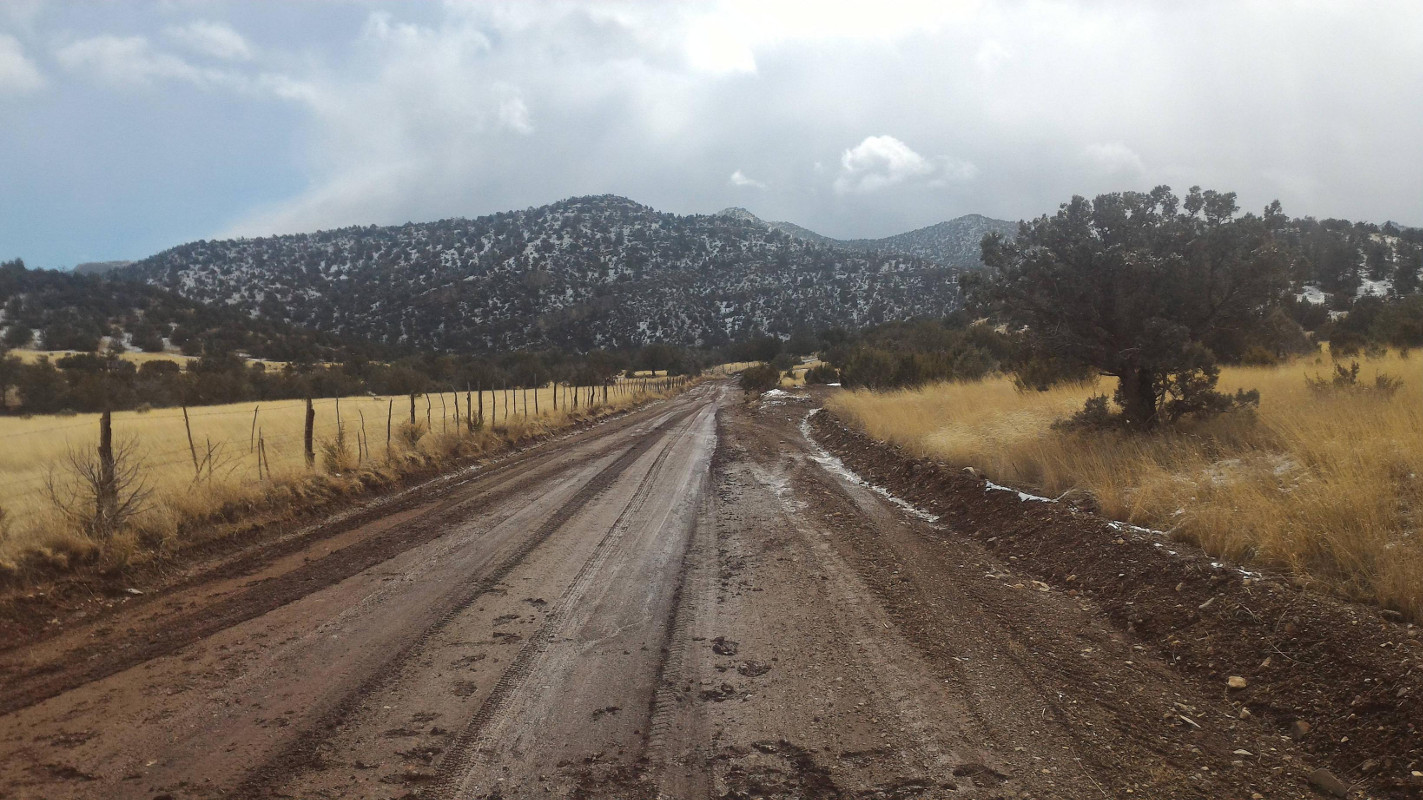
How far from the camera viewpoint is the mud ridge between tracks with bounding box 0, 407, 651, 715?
4.48 meters

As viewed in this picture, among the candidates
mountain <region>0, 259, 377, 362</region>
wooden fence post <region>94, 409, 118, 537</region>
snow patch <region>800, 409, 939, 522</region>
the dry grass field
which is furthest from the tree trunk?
mountain <region>0, 259, 377, 362</region>

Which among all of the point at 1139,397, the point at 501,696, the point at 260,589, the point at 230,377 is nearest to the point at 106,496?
the point at 260,589

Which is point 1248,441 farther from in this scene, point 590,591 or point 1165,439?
point 590,591

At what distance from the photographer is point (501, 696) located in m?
4.19

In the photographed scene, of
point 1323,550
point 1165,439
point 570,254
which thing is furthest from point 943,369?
point 570,254

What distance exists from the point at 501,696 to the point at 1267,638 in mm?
5068

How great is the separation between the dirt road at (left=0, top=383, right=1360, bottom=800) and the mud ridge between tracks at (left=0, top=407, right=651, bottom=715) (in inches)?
1.4

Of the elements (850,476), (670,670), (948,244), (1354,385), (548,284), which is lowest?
(670,670)

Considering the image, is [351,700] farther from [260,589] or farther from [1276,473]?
[1276,473]

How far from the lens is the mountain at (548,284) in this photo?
380ft

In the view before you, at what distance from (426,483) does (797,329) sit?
10849 centimetres

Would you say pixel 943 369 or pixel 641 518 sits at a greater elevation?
pixel 943 369

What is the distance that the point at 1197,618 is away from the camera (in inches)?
193

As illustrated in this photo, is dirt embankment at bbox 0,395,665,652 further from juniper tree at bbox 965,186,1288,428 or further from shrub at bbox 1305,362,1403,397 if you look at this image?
shrub at bbox 1305,362,1403,397
